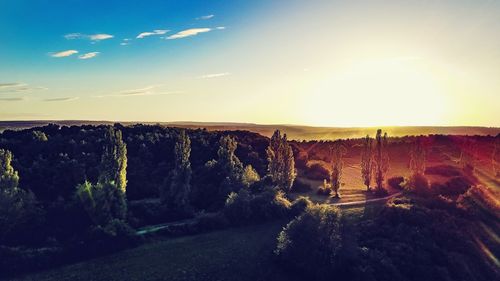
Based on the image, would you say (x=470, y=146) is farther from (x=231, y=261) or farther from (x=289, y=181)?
(x=231, y=261)

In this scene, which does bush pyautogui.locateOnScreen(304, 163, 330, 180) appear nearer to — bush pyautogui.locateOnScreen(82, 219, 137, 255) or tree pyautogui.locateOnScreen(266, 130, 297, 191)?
tree pyautogui.locateOnScreen(266, 130, 297, 191)

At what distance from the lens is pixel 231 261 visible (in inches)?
2077

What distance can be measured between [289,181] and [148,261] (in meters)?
39.8

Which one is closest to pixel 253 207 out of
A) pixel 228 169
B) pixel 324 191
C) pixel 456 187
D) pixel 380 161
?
pixel 228 169

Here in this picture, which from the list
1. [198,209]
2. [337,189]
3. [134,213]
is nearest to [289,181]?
[337,189]

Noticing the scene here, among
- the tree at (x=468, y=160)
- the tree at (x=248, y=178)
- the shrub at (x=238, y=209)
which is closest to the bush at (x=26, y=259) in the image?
the shrub at (x=238, y=209)

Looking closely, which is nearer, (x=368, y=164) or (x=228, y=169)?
(x=228, y=169)

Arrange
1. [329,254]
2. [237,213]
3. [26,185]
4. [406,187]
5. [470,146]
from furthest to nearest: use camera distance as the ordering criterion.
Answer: [470,146], [406,187], [26,185], [237,213], [329,254]

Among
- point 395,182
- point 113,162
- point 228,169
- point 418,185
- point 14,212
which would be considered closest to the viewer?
point 14,212

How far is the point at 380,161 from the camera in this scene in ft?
297

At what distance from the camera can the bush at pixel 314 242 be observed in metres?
49.7

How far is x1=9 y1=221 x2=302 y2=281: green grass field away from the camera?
49031 mm

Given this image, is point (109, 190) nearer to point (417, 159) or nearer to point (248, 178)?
point (248, 178)

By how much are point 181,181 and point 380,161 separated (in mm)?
42752
